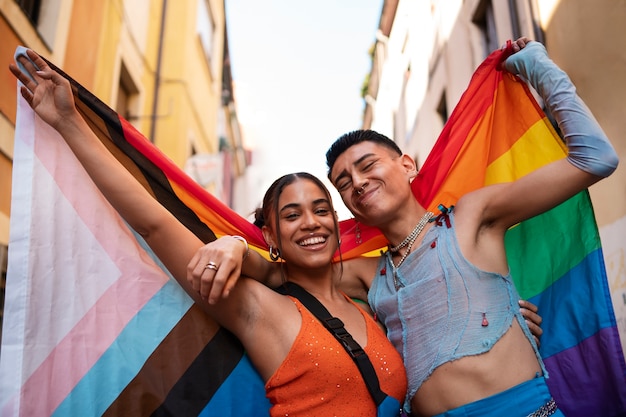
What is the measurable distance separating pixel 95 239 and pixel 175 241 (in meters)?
0.57

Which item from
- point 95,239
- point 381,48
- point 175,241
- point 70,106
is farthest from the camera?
point 381,48

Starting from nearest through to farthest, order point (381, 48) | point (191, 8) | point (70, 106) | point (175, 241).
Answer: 1. point (175, 241)
2. point (70, 106)
3. point (191, 8)
4. point (381, 48)

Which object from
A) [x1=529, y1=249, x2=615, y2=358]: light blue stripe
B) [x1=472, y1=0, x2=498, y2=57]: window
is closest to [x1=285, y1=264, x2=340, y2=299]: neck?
[x1=529, y1=249, x2=615, y2=358]: light blue stripe

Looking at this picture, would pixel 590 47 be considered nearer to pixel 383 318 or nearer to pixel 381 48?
pixel 383 318

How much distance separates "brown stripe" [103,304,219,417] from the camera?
7.52 ft

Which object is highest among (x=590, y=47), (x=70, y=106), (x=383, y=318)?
(x=590, y=47)

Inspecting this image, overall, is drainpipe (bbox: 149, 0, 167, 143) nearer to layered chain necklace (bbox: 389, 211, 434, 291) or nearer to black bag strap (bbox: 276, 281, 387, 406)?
layered chain necklace (bbox: 389, 211, 434, 291)

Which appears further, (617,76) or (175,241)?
(617,76)

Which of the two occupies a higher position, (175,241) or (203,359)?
(175,241)

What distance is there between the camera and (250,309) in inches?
86.9

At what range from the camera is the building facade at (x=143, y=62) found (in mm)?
4754

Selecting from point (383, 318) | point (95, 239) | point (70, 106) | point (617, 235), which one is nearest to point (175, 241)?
point (95, 239)

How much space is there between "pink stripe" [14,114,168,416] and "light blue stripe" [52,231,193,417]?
28mm

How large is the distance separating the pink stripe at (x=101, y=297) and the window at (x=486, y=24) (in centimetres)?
562
